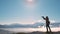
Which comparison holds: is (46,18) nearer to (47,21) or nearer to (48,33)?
(47,21)

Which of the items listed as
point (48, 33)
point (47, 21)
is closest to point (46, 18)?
point (47, 21)

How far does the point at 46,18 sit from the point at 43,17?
35 centimetres

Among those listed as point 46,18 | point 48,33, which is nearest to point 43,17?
point 46,18

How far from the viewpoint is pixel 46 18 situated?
2150 cm

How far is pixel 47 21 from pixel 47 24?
33 centimetres

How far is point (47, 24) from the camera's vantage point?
2162 cm

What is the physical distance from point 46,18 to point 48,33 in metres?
1.69

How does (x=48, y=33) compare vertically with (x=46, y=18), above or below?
below

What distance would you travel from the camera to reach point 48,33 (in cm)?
2189

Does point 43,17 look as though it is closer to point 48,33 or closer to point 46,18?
point 46,18

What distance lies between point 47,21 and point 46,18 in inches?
13.6

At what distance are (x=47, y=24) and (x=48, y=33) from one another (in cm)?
103

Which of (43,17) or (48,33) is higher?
(43,17)

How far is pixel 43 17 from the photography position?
21.4 m
